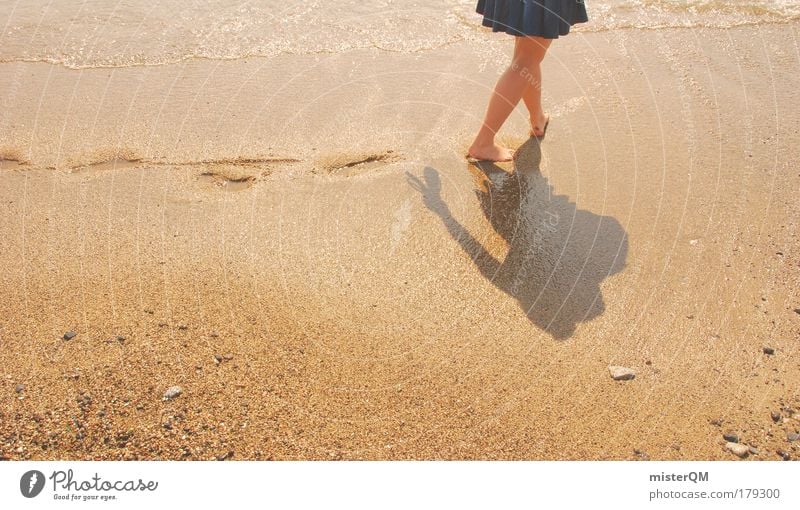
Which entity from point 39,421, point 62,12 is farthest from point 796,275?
point 62,12

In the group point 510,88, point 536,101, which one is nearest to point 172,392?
point 510,88

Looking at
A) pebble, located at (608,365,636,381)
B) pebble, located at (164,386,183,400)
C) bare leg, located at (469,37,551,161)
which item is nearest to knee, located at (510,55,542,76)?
bare leg, located at (469,37,551,161)

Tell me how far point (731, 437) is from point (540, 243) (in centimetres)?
132

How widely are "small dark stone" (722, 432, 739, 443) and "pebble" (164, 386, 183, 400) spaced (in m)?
1.99

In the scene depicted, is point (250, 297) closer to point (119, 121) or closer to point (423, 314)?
point (423, 314)

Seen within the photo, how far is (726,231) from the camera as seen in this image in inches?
141

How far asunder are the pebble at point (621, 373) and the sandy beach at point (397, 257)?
0.20ft

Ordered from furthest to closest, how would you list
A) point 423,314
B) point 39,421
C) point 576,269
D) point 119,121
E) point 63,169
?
point 119,121
point 63,169
point 576,269
point 423,314
point 39,421

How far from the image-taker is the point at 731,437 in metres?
2.54

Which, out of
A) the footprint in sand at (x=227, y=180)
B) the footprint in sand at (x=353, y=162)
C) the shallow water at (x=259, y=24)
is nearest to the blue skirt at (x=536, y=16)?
the footprint in sand at (x=353, y=162)

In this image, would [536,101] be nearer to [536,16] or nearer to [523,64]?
[523,64]

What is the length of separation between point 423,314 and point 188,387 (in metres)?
1.03
